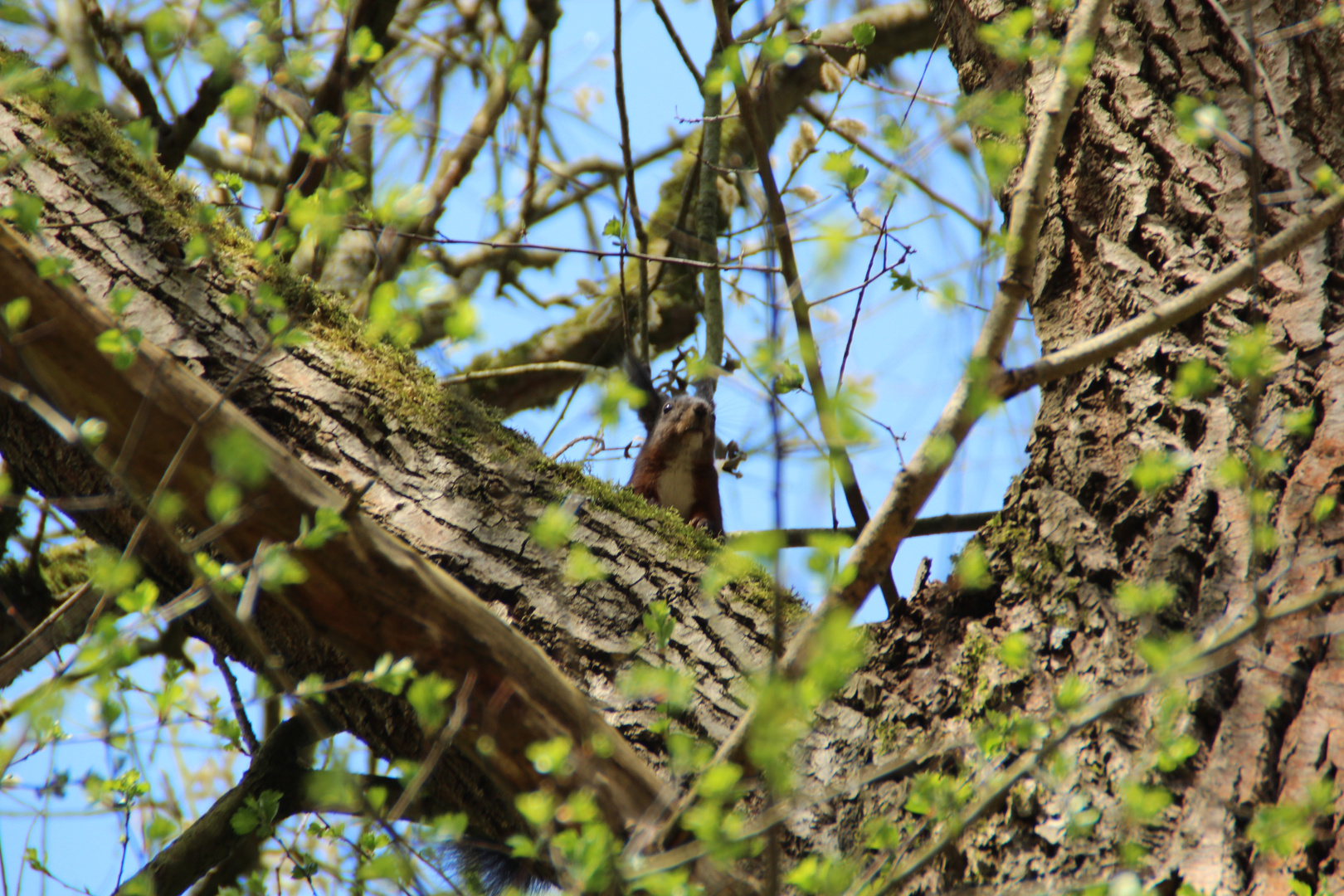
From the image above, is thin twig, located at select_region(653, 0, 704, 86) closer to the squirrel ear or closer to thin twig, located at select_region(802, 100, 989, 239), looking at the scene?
thin twig, located at select_region(802, 100, 989, 239)

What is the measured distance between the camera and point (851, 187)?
1560mm

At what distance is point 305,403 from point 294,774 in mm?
809

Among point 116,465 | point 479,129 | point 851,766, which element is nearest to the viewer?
point 116,465

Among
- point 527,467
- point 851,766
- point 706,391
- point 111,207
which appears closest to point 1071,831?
point 851,766

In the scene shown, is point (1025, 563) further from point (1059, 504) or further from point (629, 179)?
point (629, 179)

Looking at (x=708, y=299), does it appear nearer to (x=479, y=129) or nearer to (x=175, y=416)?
(x=479, y=129)

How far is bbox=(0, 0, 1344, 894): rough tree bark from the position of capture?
1547 millimetres

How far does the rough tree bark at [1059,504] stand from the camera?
155 cm

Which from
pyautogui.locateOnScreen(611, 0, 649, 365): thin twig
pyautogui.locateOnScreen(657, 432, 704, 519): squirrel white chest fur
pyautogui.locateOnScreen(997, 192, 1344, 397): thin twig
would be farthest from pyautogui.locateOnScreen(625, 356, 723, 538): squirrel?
pyautogui.locateOnScreen(997, 192, 1344, 397): thin twig

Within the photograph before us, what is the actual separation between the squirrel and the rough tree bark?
252 centimetres

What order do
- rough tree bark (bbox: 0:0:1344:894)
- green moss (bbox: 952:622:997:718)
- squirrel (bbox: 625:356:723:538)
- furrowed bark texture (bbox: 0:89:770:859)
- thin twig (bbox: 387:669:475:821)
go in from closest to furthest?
thin twig (bbox: 387:669:475:821), rough tree bark (bbox: 0:0:1344:894), green moss (bbox: 952:622:997:718), furrowed bark texture (bbox: 0:89:770:859), squirrel (bbox: 625:356:723:538)

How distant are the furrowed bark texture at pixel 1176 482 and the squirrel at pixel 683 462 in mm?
2398

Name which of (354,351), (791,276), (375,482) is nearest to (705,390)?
(354,351)

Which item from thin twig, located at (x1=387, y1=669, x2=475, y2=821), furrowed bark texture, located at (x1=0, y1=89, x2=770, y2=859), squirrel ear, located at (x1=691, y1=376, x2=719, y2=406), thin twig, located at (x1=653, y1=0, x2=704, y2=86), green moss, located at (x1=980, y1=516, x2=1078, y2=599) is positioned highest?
squirrel ear, located at (x1=691, y1=376, x2=719, y2=406)
